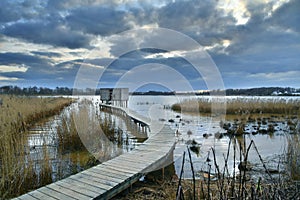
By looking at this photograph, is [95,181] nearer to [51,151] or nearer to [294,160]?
[51,151]

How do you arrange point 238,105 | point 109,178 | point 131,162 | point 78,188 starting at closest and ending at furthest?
point 78,188 → point 109,178 → point 131,162 → point 238,105

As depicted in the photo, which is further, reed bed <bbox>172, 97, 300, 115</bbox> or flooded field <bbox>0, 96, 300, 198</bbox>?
reed bed <bbox>172, 97, 300, 115</bbox>

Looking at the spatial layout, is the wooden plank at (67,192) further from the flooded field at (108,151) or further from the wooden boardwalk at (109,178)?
the flooded field at (108,151)

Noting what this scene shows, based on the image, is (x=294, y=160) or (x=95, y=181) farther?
(x=294, y=160)

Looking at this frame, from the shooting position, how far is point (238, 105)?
58.4ft

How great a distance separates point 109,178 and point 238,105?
16251 mm

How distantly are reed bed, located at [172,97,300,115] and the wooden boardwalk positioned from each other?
1185 cm

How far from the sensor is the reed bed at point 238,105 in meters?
16.4

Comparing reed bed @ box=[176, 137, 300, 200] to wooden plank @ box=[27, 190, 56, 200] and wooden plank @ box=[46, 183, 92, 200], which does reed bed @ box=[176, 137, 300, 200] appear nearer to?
wooden plank @ box=[46, 183, 92, 200]

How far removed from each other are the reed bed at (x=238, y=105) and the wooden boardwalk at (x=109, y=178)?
11.9 m

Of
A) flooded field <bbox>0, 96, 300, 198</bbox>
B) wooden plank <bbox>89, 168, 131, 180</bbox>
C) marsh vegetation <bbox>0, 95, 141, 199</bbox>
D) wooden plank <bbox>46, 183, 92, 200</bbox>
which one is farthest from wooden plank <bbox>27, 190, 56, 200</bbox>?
wooden plank <bbox>89, 168, 131, 180</bbox>

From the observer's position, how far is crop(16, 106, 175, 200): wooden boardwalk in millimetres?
2809

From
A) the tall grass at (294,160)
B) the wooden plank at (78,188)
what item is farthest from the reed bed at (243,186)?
the wooden plank at (78,188)

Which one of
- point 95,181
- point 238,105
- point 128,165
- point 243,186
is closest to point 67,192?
point 95,181
